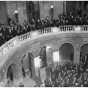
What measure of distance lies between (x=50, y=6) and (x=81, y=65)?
7374 mm

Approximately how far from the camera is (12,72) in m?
23.6

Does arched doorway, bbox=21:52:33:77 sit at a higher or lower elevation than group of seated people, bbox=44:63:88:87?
higher

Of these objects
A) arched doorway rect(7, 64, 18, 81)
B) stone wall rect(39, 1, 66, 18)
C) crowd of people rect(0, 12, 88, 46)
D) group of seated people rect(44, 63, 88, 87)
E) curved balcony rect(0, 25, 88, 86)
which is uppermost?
stone wall rect(39, 1, 66, 18)

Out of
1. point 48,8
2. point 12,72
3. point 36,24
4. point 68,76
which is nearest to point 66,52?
point 68,76

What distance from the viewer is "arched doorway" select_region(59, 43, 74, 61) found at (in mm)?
27297

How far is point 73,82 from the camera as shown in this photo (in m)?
22.8

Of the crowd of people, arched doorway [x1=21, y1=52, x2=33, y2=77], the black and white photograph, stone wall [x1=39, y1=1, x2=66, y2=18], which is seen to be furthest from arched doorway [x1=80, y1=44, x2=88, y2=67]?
arched doorway [x1=21, y1=52, x2=33, y2=77]

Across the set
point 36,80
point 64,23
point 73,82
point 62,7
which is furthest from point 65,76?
point 62,7

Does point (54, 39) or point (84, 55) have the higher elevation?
point (54, 39)

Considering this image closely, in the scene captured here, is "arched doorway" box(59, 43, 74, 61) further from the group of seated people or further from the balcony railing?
the balcony railing

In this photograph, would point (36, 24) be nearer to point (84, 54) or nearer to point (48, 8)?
point (48, 8)

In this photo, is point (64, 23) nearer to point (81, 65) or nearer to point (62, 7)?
point (62, 7)

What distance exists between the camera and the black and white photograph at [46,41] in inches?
898

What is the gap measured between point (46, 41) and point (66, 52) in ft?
13.1
